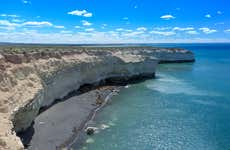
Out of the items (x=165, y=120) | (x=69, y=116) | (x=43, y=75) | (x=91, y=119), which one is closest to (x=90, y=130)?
(x=91, y=119)

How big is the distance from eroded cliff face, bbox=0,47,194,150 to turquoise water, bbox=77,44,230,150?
7.42 meters

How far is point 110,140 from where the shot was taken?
29.8 metres

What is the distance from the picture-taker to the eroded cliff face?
2619 cm

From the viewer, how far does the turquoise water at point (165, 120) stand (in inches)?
1144

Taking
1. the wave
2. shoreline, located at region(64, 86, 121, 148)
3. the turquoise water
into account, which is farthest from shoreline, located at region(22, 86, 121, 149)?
the wave

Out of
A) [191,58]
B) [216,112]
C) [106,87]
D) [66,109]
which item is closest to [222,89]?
[216,112]

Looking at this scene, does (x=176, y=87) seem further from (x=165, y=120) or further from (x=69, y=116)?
(x=69, y=116)

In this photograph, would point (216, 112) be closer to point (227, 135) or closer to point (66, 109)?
point (227, 135)

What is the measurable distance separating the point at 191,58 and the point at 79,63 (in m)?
84.7

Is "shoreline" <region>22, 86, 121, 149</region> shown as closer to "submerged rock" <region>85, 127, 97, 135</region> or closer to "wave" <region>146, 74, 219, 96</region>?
"submerged rock" <region>85, 127, 97, 135</region>

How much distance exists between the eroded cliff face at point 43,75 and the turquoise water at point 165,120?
7.42 m

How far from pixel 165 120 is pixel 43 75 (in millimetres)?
17691

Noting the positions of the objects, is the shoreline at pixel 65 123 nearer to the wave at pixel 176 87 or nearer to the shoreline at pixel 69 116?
the shoreline at pixel 69 116

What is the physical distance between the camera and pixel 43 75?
39.3 m
